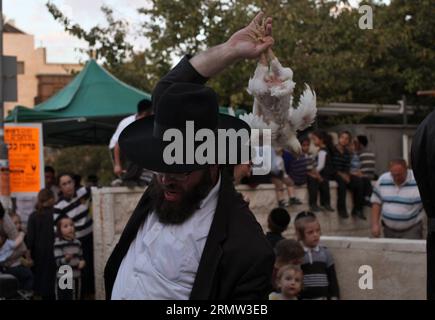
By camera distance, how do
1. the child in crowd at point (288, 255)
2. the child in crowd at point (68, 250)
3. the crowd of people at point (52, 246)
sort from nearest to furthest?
the child in crowd at point (288, 255)
the crowd of people at point (52, 246)
the child in crowd at point (68, 250)

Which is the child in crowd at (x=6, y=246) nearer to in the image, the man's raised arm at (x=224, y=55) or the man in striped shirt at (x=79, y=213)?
the man in striped shirt at (x=79, y=213)

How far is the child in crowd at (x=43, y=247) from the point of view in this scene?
9773mm

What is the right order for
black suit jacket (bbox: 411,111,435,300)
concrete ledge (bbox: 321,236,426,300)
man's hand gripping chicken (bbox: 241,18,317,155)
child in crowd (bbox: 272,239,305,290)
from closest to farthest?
man's hand gripping chicken (bbox: 241,18,317,155)
black suit jacket (bbox: 411,111,435,300)
child in crowd (bbox: 272,239,305,290)
concrete ledge (bbox: 321,236,426,300)

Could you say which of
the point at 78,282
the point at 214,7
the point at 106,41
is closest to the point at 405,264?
the point at 78,282

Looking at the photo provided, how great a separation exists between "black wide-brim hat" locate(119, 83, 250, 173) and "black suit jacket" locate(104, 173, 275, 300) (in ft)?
0.71

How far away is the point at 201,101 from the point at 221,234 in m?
0.50

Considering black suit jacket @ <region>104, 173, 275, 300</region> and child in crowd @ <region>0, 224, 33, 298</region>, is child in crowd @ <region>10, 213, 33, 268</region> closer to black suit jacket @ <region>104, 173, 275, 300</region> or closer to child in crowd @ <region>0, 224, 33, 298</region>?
child in crowd @ <region>0, 224, 33, 298</region>

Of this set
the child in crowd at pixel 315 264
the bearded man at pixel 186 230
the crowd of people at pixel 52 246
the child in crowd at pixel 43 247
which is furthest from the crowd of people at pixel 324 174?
the bearded man at pixel 186 230

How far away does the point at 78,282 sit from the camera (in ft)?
30.9

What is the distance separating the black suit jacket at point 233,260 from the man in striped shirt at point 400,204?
710cm

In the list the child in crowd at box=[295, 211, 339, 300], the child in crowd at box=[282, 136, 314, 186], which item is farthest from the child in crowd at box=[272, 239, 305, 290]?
the child in crowd at box=[282, 136, 314, 186]

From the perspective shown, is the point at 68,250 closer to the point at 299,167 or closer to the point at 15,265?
the point at 15,265

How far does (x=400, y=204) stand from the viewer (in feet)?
33.3

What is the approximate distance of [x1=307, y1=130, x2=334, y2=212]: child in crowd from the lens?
1180 cm
